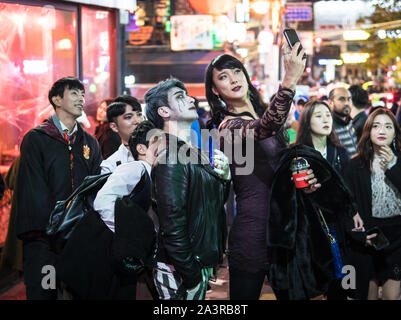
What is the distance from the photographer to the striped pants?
354 cm

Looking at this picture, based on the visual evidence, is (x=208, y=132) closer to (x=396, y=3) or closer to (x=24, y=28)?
(x=24, y=28)

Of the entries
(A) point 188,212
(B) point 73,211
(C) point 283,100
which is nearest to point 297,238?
(A) point 188,212

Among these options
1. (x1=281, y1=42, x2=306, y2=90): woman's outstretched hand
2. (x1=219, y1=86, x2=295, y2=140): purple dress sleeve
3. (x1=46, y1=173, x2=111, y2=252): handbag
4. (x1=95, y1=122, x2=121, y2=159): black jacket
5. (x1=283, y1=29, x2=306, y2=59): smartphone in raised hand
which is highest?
(x1=283, y1=29, x2=306, y2=59): smartphone in raised hand

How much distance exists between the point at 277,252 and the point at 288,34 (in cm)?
138

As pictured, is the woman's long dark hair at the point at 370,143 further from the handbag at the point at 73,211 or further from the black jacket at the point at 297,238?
the handbag at the point at 73,211

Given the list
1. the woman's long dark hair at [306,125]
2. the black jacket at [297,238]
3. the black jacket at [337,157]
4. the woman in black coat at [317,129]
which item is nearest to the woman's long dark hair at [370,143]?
the black jacket at [337,157]

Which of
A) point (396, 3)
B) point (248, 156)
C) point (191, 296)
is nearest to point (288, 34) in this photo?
point (248, 156)

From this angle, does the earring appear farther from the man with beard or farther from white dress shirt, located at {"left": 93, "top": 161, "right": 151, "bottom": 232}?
the man with beard

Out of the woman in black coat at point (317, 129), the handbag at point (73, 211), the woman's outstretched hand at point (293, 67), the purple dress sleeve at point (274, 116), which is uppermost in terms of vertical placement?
the woman's outstretched hand at point (293, 67)

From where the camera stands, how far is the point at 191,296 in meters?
3.54

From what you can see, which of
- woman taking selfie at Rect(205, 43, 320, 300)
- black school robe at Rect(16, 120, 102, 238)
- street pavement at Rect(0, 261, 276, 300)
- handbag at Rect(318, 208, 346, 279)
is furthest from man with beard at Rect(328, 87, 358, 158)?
woman taking selfie at Rect(205, 43, 320, 300)

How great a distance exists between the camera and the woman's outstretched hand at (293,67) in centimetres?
351

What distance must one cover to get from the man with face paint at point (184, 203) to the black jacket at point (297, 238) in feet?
1.12

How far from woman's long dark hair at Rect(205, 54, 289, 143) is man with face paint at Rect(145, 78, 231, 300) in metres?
0.35
